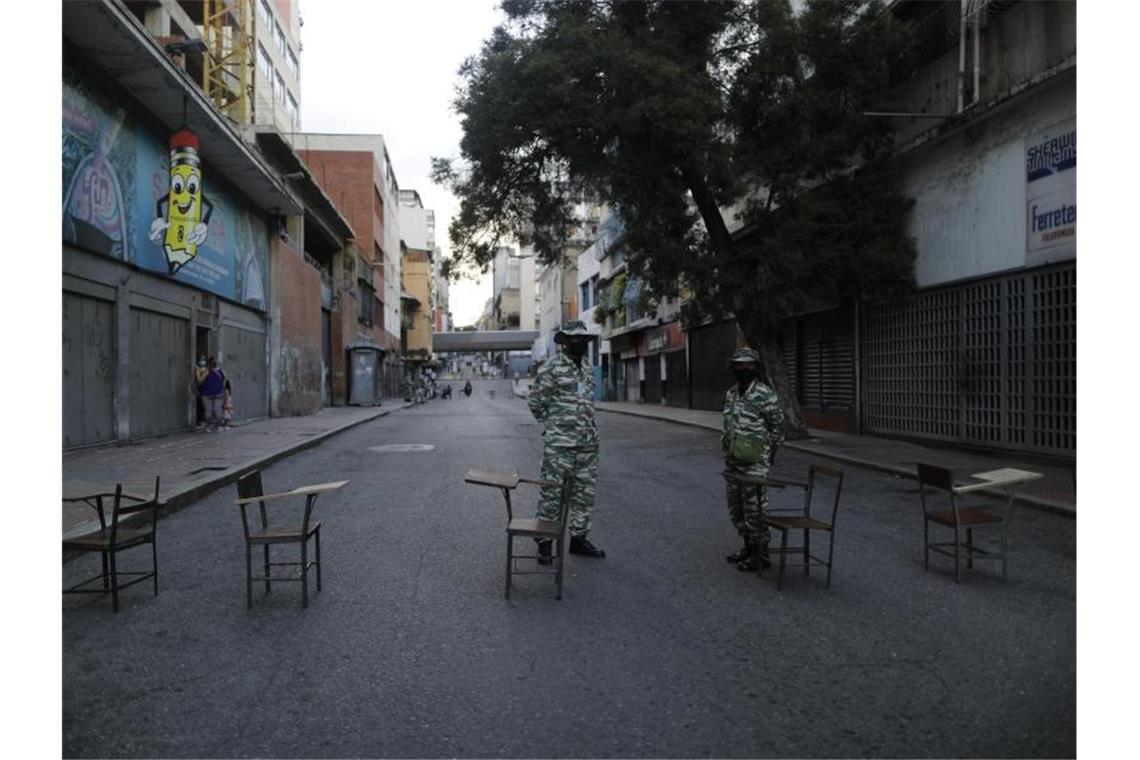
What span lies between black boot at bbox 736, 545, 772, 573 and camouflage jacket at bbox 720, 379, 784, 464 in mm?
748

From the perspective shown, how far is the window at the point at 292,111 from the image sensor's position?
158 feet

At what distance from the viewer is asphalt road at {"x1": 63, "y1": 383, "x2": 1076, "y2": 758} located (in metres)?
3.21

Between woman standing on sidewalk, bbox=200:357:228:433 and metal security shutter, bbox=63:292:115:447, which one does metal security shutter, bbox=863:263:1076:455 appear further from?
metal security shutter, bbox=63:292:115:447

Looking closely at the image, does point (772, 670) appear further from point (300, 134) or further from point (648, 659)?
point (300, 134)

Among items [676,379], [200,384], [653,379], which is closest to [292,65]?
[653,379]

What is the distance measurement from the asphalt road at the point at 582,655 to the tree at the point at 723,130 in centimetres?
847

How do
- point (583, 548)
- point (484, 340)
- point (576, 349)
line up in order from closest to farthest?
point (576, 349) < point (583, 548) < point (484, 340)

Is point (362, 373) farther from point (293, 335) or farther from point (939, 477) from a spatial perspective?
point (939, 477)

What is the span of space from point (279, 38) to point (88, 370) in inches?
1456

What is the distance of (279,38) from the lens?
44094 millimetres

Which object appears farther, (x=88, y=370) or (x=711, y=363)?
(x=711, y=363)

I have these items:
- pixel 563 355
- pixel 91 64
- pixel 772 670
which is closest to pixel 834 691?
pixel 772 670

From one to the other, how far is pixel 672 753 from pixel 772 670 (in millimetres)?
1035

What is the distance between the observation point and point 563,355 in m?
6.21
